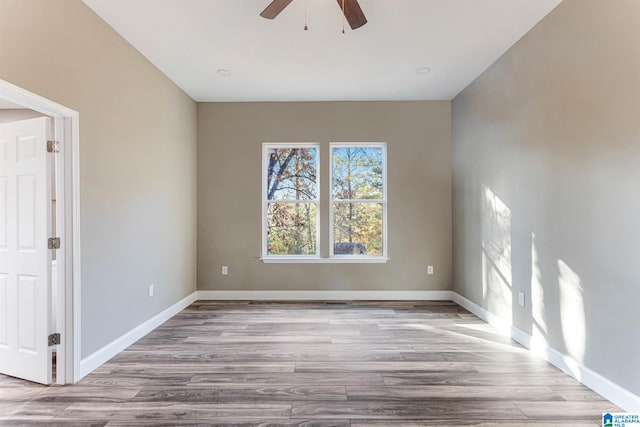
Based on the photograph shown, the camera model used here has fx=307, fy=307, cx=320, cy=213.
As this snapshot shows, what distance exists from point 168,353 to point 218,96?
3.25 m

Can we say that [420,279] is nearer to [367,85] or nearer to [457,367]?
[457,367]

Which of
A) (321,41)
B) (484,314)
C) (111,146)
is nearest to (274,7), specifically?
(321,41)

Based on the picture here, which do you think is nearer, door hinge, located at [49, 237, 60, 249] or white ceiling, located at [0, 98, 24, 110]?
door hinge, located at [49, 237, 60, 249]

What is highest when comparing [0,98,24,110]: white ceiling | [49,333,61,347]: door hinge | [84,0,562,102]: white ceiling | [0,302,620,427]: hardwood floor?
[84,0,562,102]: white ceiling

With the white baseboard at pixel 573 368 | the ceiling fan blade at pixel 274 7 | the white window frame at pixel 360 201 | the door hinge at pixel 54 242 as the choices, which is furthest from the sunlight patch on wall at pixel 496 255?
the door hinge at pixel 54 242

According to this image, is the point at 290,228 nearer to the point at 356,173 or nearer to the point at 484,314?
the point at 356,173

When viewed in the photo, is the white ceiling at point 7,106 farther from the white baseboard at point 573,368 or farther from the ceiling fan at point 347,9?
the white baseboard at point 573,368

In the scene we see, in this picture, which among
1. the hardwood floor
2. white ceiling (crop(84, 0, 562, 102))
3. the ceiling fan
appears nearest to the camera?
the hardwood floor

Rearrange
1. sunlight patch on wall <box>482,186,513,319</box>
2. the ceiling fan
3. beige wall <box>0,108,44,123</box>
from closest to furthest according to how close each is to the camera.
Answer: the ceiling fan → sunlight patch on wall <box>482,186,513,319</box> → beige wall <box>0,108,44,123</box>

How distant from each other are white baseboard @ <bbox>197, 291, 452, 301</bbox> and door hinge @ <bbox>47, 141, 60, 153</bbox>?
8.98 feet

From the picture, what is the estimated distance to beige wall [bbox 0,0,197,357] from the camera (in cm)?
201

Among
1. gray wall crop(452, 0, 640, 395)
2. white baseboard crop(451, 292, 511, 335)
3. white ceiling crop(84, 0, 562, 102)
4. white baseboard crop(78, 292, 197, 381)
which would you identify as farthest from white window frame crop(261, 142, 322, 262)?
gray wall crop(452, 0, 640, 395)

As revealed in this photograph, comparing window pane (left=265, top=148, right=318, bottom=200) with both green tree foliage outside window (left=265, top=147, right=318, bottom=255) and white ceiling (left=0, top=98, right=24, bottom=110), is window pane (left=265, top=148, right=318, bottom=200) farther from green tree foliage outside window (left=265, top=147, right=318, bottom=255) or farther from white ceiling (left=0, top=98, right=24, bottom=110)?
white ceiling (left=0, top=98, right=24, bottom=110)

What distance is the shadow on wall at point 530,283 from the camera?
2.31 meters
